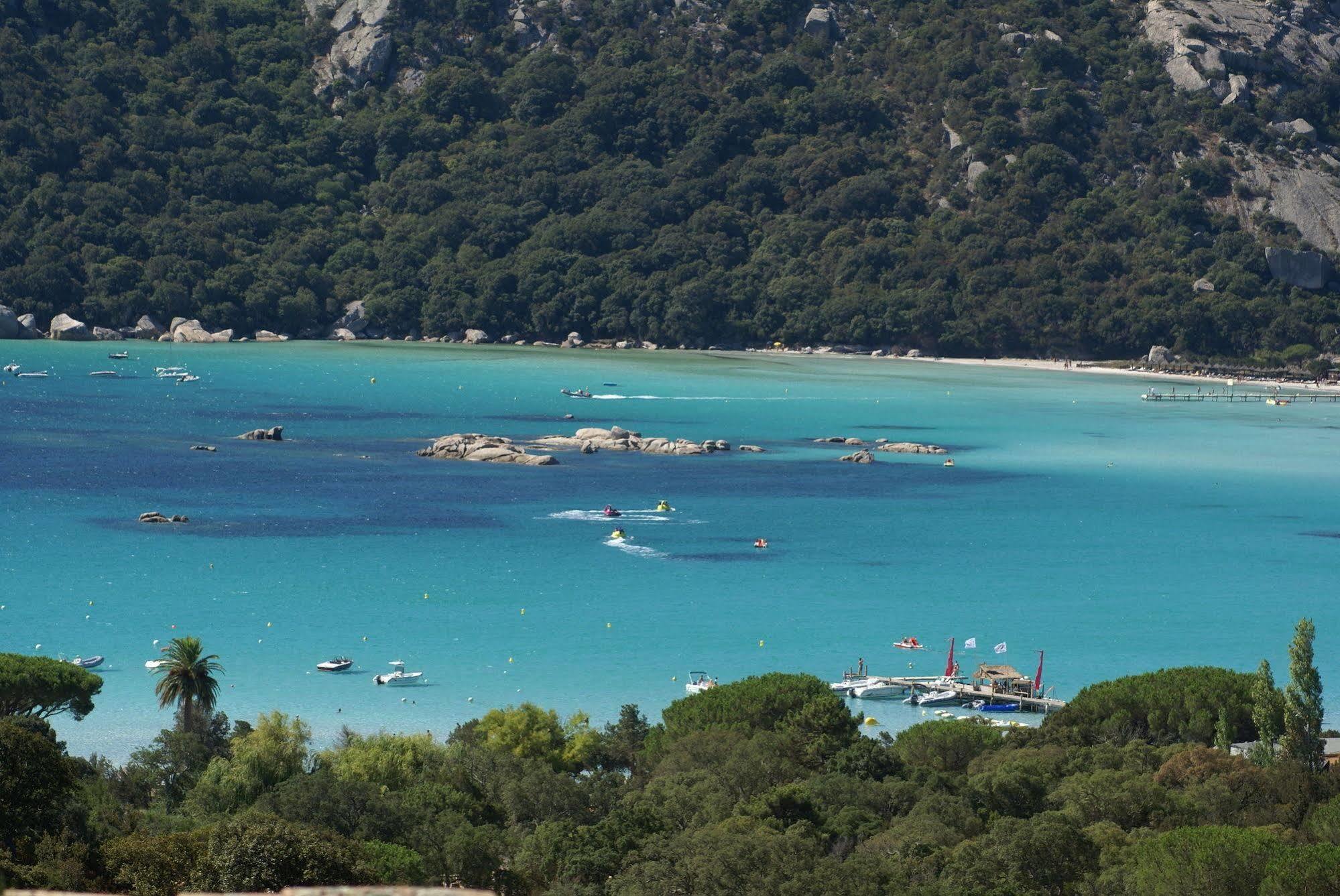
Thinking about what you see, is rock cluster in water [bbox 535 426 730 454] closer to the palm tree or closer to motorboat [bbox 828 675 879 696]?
motorboat [bbox 828 675 879 696]

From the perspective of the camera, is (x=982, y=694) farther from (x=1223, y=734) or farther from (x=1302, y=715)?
(x=1302, y=715)

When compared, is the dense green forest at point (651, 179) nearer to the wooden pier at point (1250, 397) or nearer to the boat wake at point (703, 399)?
the wooden pier at point (1250, 397)

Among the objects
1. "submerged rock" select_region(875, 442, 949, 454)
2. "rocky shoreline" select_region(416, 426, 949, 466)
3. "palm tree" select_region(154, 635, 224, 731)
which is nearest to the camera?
"palm tree" select_region(154, 635, 224, 731)

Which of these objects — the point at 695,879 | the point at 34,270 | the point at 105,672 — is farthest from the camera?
the point at 34,270

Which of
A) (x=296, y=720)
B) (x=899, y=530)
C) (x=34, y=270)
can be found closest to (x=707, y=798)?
(x=296, y=720)

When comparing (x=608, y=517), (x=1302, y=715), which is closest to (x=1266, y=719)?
(x=1302, y=715)

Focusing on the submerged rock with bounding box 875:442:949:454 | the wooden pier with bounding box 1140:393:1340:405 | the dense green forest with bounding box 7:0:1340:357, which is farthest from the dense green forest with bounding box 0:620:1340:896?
the dense green forest with bounding box 7:0:1340:357

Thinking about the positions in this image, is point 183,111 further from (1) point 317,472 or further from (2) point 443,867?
(2) point 443,867
